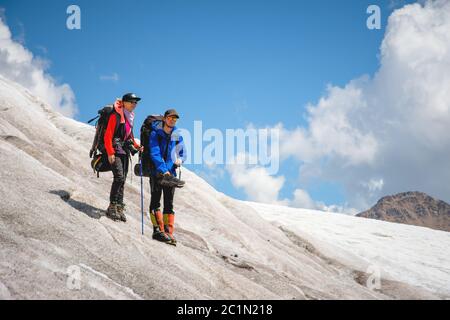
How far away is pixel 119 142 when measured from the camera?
32.9ft

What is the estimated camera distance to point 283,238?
20328 millimetres

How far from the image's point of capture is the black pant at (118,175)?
977 centimetres

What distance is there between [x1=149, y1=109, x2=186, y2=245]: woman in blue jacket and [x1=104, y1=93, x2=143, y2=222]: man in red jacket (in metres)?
0.56

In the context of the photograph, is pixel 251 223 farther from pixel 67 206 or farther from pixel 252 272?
pixel 67 206

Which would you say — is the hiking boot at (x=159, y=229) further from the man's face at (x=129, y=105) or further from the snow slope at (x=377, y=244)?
the snow slope at (x=377, y=244)

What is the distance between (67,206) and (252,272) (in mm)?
5810

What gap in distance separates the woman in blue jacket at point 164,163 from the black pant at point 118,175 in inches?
29.6

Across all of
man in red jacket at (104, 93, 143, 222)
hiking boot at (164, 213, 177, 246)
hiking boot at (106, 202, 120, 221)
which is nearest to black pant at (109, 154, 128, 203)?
man in red jacket at (104, 93, 143, 222)

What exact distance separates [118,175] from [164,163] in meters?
1.21

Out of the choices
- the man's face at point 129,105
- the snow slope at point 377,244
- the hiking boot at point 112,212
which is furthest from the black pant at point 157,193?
the snow slope at point 377,244

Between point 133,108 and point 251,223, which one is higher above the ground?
point 133,108

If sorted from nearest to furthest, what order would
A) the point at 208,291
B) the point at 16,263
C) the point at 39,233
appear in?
the point at 16,263 → the point at 39,233 → the point at 208,291
